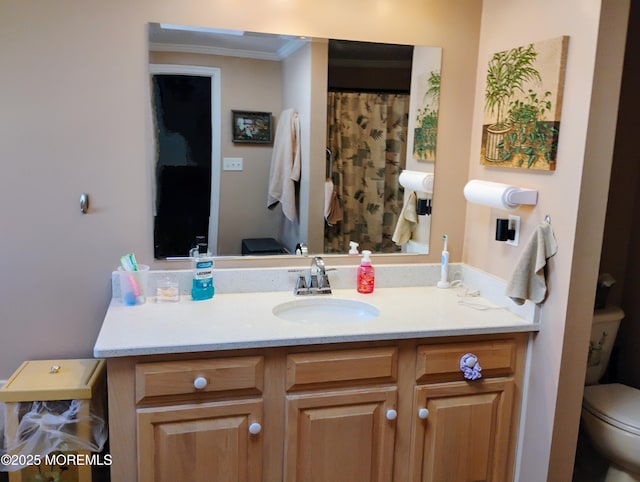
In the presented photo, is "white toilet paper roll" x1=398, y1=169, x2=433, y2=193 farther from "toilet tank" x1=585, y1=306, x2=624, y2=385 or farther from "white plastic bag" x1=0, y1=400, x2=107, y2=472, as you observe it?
"white plastic bag" x1=0, y1=400, x2=107, y2=472

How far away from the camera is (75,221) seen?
6.73 feet

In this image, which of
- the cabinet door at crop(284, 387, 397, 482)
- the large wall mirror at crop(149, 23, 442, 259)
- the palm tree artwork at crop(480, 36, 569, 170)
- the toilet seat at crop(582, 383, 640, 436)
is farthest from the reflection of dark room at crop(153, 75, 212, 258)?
the toilet seat at crop(582, 383, 640, 436)

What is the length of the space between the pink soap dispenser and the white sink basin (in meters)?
0.12

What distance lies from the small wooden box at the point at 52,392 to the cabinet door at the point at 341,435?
688 mm

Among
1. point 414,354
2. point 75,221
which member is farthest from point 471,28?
point 75,221

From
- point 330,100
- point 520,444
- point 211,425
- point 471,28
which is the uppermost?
point 471,28

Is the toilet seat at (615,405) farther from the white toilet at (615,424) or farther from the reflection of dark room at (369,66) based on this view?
the reflection of dark room at (369,66)

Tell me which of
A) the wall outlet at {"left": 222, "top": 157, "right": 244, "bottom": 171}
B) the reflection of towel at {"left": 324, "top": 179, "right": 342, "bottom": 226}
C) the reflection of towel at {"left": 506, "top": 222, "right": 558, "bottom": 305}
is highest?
the wall outlet at {"left": 222, "top": 157, "right": 244, "bottom": 171}

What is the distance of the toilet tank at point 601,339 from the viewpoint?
7.80 ft

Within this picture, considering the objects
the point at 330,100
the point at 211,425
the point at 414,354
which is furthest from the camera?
the point at 330,100

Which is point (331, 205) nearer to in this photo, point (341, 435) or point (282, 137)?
point (282, 137)

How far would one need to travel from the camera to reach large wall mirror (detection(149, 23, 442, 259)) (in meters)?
2.10

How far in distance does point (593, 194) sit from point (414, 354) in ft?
2.63

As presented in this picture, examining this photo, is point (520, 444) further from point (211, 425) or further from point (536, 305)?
point (211, 425)
